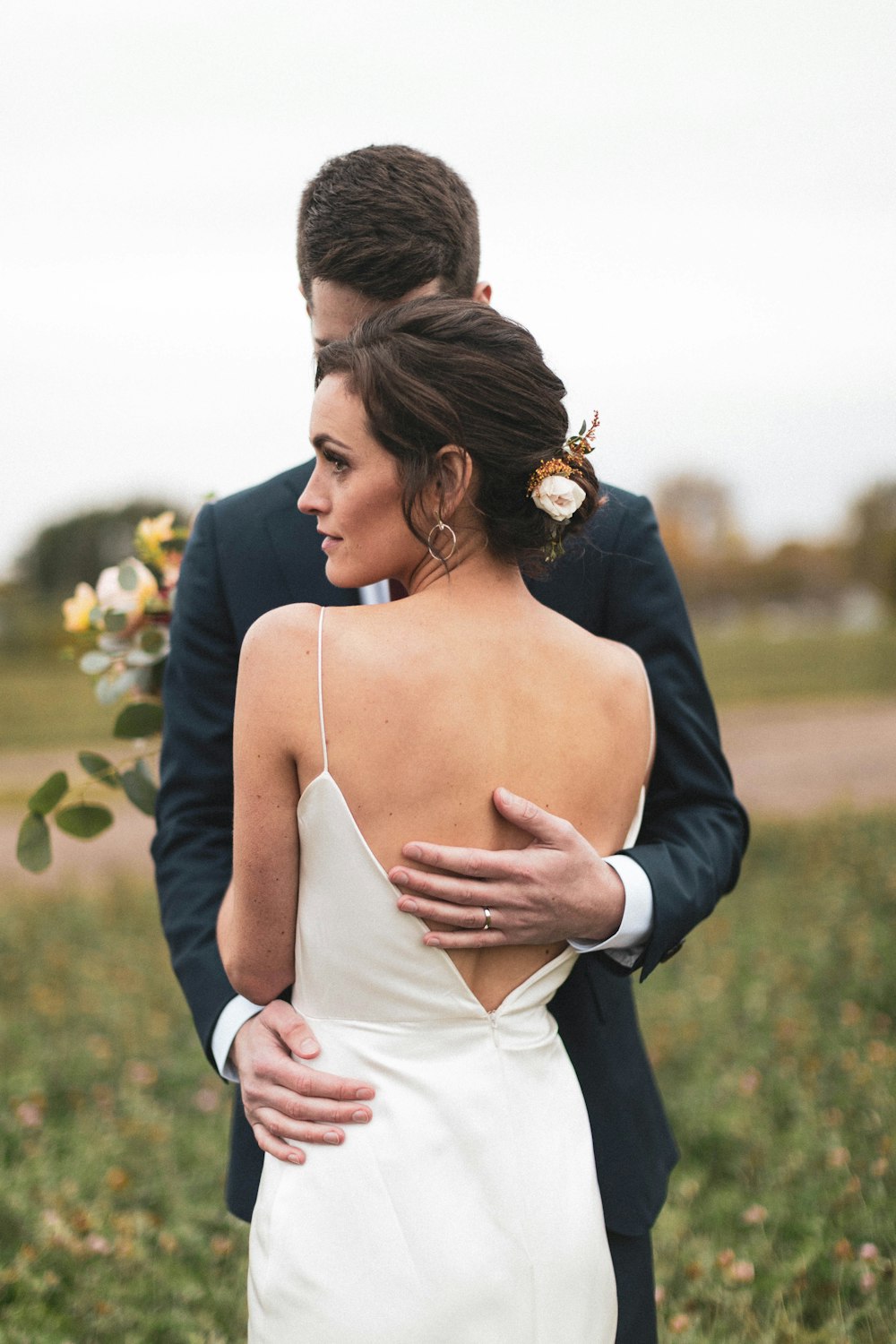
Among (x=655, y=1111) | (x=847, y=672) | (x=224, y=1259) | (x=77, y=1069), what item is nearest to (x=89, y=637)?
(x=655, y=1111)

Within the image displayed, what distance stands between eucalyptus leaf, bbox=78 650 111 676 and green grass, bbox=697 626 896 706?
15.1 meters

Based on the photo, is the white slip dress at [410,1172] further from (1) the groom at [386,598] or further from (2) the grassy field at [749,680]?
(2) the grassy field at [749,680]

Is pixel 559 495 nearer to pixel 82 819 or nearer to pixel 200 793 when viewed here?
pixel 200 793

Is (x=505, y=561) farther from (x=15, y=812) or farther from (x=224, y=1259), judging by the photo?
(x=15, y=812)

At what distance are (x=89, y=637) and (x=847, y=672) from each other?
15.6 meters

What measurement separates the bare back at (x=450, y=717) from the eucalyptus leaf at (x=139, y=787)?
1.27m

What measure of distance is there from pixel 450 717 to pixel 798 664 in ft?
56.1

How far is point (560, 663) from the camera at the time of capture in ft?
5.92

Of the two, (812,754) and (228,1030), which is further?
(812,754)

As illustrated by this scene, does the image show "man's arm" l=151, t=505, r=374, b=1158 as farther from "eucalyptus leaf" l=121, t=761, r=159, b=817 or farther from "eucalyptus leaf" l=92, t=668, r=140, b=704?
"eucalyptus leaf" l=92, t=668, r=140, b=704

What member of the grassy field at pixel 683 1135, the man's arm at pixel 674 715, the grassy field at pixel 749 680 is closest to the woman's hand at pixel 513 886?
the man's arm at pixel 674 715

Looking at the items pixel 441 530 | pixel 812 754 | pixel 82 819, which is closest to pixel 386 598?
pixel 441 530

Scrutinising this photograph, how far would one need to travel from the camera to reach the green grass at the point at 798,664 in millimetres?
17203

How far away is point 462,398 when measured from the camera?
1741 millimetres
